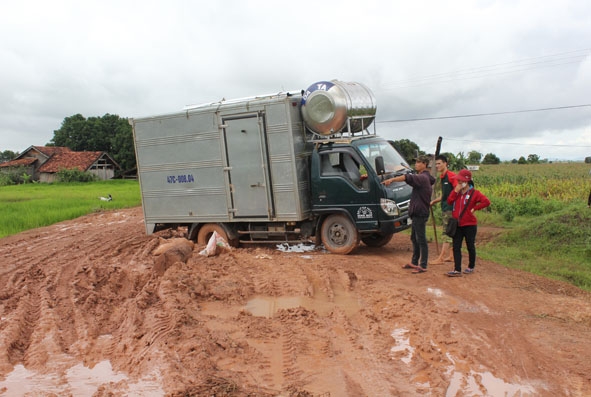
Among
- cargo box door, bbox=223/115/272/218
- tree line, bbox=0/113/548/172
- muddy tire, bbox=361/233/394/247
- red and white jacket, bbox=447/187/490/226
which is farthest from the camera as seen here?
tree line, bbox=0/113/548/172

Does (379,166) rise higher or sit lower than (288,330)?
higher

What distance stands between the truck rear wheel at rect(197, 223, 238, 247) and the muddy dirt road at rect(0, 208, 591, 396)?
1.59 m

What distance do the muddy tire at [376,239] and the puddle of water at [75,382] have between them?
675cm

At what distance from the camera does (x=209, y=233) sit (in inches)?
448

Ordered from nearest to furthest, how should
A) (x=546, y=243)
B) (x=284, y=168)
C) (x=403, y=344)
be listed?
1. (x=403, y=344)
2. (x=284, y=168)
3. (x=546, y=243)

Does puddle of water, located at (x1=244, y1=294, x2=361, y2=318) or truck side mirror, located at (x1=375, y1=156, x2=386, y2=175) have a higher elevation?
truck side mirror, located at (x1=375, y1=156, x2=386, y2=175)

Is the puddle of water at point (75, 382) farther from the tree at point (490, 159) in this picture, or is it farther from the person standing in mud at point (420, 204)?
the tree at point (490, 159)

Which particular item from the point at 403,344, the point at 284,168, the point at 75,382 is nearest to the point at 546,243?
the point at 284,168

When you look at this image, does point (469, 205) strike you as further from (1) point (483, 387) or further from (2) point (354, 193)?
(1) point (483, 387)

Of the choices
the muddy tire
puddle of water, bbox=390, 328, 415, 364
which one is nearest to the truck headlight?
the muddy tire

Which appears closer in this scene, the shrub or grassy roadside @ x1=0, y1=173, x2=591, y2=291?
grassy roadside @ x1=0, y1=173, x2=591, y2=291

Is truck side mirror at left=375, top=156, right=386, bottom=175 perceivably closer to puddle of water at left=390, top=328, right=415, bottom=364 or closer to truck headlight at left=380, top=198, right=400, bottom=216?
truck headlight at left=380, top=198, right=400, bottom=216

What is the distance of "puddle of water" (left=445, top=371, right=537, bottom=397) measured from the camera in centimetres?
410

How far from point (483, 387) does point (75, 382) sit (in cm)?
360
